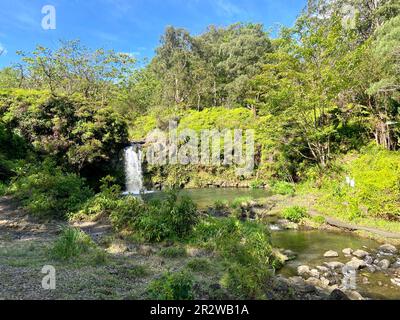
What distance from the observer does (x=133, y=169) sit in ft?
86.2

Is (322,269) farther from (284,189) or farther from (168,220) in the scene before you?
(284,189)

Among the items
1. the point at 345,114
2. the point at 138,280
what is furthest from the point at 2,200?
the point at 345,114

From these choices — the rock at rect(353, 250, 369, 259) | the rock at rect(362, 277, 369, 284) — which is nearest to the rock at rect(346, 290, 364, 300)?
the rock at rect(362, 277, 369, 284)

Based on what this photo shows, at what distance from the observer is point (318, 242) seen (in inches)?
469

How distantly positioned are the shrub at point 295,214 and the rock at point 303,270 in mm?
5574

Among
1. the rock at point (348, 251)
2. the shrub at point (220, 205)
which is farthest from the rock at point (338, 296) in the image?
the shrub at point (220, 205)

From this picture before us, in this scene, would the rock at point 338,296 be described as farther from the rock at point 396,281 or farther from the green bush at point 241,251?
the rock at point 396,281

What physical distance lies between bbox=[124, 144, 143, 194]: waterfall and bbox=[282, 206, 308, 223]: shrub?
1375 centimetres

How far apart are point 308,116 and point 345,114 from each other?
4792 millimetres

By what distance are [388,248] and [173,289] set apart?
27.9 ft

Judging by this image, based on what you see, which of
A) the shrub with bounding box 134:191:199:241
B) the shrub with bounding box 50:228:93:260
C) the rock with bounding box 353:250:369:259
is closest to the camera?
the shrub with bounding box 50:228:93:260

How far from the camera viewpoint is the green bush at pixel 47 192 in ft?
39.4

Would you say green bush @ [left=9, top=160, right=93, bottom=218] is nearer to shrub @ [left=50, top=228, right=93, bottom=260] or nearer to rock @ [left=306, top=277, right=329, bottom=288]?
shrub @ [left=50, top=228, right=93, bottom=260]

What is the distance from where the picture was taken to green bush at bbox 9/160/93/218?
12008 millimetres
